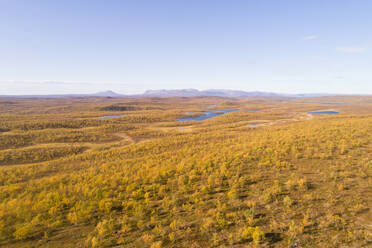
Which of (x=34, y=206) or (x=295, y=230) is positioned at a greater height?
(x=295, y=230)

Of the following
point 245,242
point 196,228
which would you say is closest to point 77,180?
point 196,228

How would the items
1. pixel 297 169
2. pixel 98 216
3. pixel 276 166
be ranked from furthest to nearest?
pixel 276 166 < pixel 297 169 < pixel 98 216

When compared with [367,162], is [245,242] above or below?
below

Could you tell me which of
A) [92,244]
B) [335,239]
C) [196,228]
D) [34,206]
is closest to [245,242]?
[196,228]

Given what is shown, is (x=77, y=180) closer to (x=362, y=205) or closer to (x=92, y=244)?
(x=92, y=244)

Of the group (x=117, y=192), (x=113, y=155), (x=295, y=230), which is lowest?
(x=113, y=155)

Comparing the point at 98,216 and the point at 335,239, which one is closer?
the point at 335,239

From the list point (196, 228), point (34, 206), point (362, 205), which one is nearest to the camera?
point (196, 228)

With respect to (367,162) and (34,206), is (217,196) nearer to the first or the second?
(34,206)

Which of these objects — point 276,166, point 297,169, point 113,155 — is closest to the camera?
point 297,169
